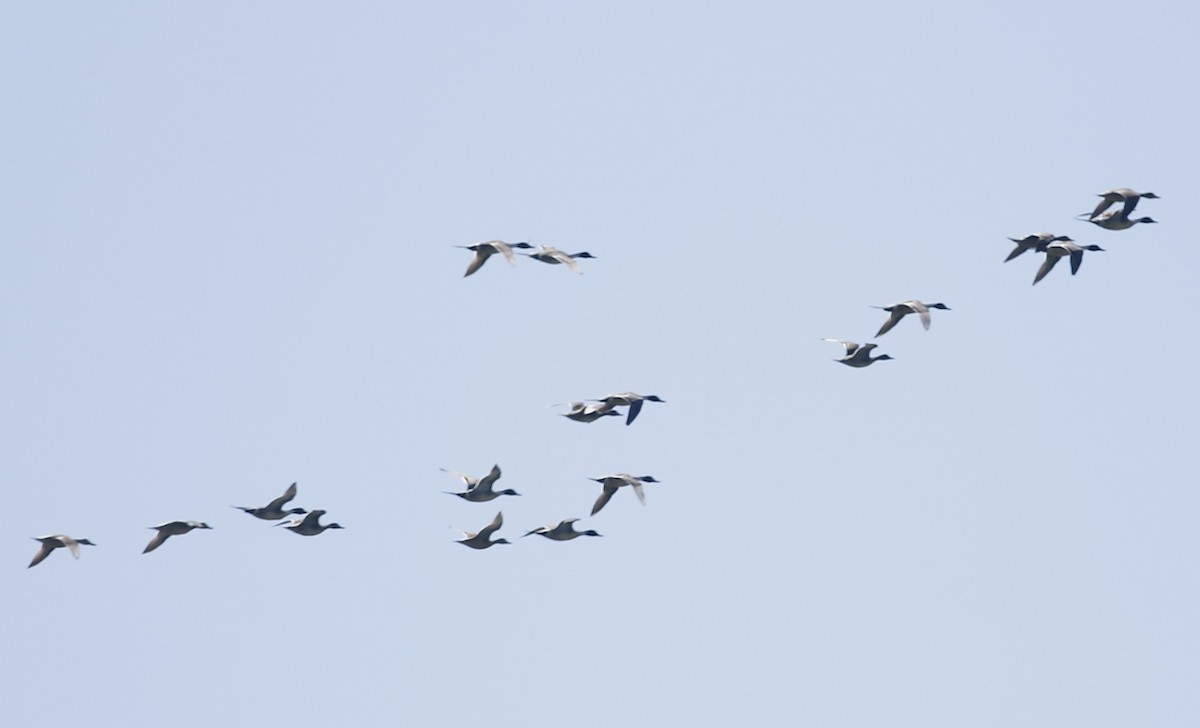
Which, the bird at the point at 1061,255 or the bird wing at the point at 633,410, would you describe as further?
the bird at the point at 1061,255

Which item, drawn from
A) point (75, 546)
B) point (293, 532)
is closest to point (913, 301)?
point (293, 532)

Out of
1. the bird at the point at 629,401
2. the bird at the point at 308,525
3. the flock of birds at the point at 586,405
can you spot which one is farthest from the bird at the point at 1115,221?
the bird at the point at 308,525

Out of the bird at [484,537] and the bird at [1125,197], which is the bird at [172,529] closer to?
the bird at [484,537]

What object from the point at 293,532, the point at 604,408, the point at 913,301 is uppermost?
the point at 913,301

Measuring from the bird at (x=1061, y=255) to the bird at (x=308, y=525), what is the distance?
23.2 metres

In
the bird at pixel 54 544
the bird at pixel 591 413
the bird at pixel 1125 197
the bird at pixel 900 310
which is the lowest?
the bird at pixel 54 544

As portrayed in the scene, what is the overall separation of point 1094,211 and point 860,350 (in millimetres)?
8848

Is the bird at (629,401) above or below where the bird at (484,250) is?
below

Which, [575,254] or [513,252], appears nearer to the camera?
[513,252]

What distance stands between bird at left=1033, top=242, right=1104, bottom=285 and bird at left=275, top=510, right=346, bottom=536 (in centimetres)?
2321

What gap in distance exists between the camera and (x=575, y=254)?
58.3 m

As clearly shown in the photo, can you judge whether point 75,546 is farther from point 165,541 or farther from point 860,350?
point 860,350

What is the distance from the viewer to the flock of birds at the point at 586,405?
181 feet

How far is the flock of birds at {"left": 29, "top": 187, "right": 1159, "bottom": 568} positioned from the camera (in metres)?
55.2
